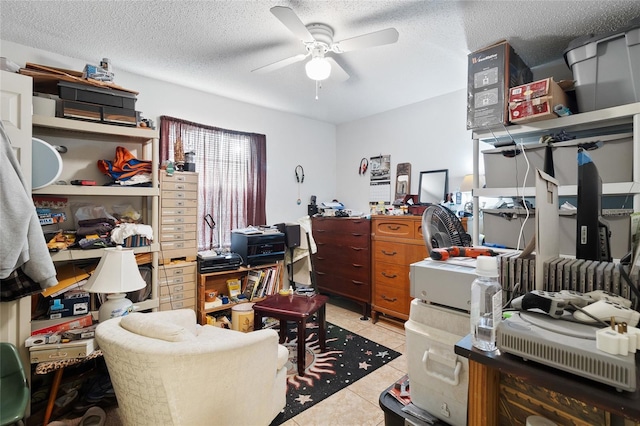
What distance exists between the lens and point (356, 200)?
13.4ft

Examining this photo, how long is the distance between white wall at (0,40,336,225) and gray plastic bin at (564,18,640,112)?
9.20ft

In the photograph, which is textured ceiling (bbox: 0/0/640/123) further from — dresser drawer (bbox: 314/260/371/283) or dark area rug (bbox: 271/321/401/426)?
dark area rug (bbox: 271/321/401/426)

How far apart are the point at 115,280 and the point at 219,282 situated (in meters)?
1.30

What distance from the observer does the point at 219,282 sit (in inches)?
117

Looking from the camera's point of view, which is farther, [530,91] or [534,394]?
[530,91]

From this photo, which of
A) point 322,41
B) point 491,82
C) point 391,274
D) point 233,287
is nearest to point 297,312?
point 233,287

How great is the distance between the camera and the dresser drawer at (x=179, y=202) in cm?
252

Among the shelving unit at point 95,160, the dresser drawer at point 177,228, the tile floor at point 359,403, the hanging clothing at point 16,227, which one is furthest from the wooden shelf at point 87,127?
the tile floor at point 359,403

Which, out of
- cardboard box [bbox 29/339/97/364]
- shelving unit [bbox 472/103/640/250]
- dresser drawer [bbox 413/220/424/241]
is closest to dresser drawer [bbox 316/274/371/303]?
dresser drawer [bbox 413/220/424/241]

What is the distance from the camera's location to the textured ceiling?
Answer: 1.73m

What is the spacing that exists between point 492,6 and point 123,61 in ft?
9.06

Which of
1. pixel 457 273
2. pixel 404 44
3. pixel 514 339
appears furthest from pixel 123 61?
pixel 514 339

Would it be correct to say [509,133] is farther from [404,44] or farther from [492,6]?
[404,44]

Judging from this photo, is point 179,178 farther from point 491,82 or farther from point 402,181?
point 491,82
